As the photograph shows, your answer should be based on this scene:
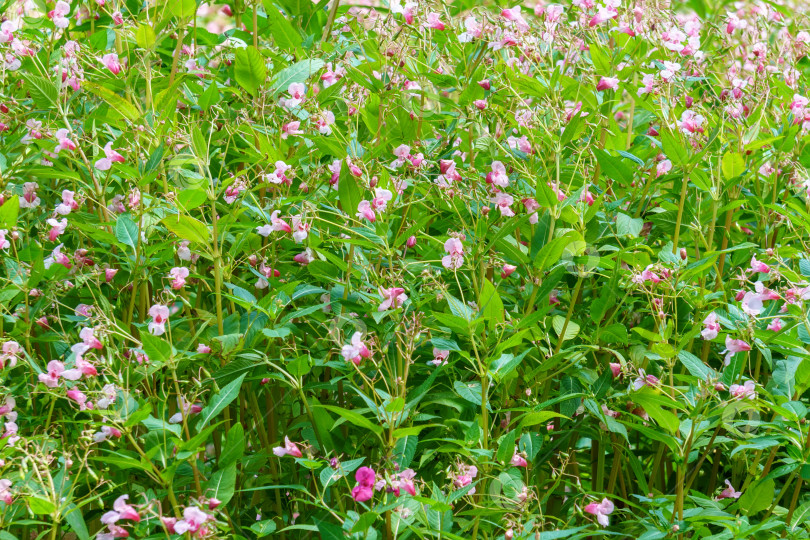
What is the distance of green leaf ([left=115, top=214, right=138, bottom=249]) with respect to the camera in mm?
2008

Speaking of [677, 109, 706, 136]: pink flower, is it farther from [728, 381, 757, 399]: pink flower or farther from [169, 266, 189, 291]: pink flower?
[169, 266, 189, 291]: pink flower

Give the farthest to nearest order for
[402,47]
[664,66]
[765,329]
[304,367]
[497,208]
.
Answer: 1. [664,66]
2. [402,47]
3. [497,208]
4. [765,329]
5. [304,367]

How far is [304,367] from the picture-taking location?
1.76 metres

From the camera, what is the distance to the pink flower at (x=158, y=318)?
179 centimetres

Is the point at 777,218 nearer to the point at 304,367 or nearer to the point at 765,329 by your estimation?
the point at 765,329

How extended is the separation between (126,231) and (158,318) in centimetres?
28

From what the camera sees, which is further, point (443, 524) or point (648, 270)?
point (648, 270)

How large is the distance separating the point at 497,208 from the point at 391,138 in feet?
1.01

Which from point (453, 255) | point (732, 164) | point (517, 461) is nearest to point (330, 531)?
point (517, 461)

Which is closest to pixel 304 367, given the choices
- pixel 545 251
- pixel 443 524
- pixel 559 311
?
pixel 443 524

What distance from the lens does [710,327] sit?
5.94ft

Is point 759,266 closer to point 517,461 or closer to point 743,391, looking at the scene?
point 743,391

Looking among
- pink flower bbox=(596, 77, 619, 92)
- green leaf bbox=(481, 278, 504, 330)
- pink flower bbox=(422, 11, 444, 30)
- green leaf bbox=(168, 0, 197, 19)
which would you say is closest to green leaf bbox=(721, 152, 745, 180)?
pink flower bbox=(596, 77, 619, 92)

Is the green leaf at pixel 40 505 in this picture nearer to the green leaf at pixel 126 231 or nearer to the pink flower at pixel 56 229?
the green leaf at pixel 126 231
